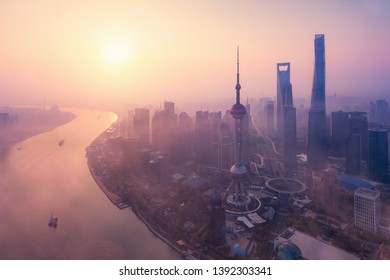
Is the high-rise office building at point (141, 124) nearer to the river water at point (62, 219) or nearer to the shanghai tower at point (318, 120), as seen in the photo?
the river water at point (62, 219)

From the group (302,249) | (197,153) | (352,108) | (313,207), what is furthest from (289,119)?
(352,108)

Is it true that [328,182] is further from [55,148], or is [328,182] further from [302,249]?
[55,148]

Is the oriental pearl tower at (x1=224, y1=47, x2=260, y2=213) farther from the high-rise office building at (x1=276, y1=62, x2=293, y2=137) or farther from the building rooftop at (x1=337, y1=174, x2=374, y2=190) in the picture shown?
the high-rise office building at (x1=276, y1=62, x2=293, y2=137)

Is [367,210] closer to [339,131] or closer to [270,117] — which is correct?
[339,131]

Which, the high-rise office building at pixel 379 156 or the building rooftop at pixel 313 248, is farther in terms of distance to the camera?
the high-rise office building at pixel 379 156

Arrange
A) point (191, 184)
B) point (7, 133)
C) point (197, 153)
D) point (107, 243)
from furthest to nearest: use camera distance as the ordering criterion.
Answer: point (7, 133)
point (197, 153)
point (191, 184)
point (107, 243)

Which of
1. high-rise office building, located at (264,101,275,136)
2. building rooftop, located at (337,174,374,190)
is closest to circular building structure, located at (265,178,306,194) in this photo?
building rooftop, located at (337,174,374,190)

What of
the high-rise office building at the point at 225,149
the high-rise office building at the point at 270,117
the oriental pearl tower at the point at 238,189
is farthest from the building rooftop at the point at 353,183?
the high-rise office building at the point at 270,117
